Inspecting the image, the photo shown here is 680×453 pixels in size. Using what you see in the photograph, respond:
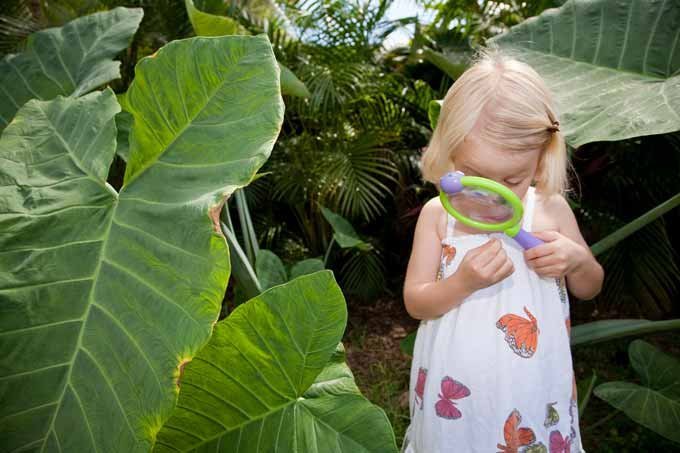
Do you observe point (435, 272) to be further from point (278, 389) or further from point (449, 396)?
point (278, 389)

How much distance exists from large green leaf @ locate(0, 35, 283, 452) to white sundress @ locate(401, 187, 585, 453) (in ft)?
1.63

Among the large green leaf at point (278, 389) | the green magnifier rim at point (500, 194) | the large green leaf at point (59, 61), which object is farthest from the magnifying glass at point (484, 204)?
the large green leaf at point (59, 61)

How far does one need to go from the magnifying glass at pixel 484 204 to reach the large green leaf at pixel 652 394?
2.55 ft

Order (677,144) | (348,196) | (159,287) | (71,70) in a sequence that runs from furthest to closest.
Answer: (348,196)
(677,144)
(71,70)
(159,287)

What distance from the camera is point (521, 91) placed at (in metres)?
Answer: 0.99

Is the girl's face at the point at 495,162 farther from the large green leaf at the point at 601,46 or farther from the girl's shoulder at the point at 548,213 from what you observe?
the large green leaf at the point at 601,46

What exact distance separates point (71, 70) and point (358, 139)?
2.01m

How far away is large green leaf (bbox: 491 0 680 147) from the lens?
127cm

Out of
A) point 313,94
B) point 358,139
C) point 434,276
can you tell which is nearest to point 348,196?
point 358,139

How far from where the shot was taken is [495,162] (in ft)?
3.17

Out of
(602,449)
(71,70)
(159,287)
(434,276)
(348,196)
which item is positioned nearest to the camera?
(159,287)

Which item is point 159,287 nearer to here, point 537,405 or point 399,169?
point 537,405

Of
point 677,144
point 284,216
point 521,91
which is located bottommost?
point 284,216

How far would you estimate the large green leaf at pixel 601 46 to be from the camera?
127cm
